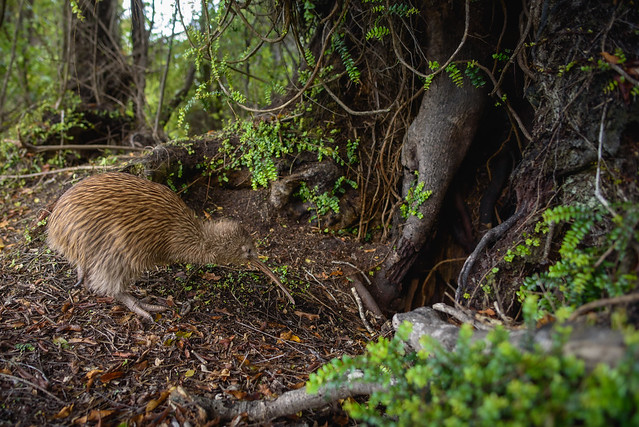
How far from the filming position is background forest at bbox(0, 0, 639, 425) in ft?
5.44

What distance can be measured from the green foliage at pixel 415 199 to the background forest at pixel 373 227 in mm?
24

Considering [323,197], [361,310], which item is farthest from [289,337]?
[323,197]

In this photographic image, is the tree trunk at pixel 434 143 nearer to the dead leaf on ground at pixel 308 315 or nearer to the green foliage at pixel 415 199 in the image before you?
the green foliage at pixel 415 199

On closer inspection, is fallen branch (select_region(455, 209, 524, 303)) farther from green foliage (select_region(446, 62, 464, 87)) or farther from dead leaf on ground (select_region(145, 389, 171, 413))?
dead leaf on ground (select_region(145, 389, 171, 413))

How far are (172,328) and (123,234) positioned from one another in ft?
2.70

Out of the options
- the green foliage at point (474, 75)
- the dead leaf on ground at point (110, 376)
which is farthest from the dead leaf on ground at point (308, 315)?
the green foliage at point (474, 75)

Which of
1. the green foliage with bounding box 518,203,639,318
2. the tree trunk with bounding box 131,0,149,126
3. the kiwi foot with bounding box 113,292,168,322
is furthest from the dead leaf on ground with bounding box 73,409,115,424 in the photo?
the tree trunk with bounding box 131,0,149,126

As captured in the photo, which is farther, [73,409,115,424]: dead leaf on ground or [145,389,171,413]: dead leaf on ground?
[145,389,171,413]: dead leaf on ground

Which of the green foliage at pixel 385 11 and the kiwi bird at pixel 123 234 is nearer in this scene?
the kiwi bird at pixel 123 234

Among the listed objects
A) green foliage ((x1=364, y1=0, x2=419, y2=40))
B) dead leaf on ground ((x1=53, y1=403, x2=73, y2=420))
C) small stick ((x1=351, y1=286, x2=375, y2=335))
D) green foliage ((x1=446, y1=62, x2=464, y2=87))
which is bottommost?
small stick ((x1=351, y1=286, x2=375, y2=335))

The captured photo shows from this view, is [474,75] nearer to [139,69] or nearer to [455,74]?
[455,74]

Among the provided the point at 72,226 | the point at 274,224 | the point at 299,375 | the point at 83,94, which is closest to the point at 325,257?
the point at 274,224

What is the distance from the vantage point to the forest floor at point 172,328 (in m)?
2.31

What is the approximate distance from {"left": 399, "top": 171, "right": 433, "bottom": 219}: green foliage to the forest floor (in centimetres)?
59
